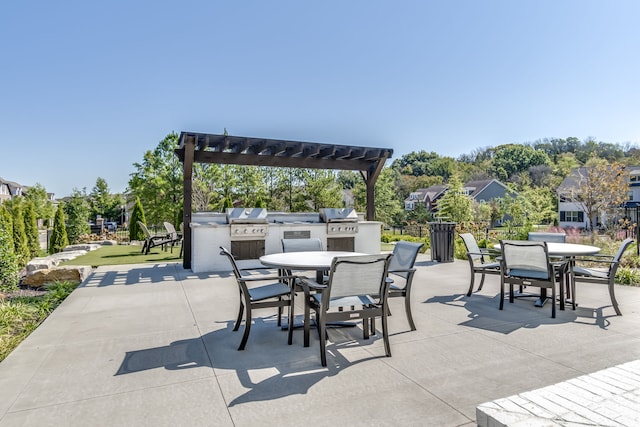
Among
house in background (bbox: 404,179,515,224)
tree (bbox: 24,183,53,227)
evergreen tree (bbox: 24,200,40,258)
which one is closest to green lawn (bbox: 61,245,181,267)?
evergreen tree (bbox: 24,200,40,258)

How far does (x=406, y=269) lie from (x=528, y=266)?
1.54 meters

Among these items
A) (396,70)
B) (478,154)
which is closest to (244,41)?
(396,70)

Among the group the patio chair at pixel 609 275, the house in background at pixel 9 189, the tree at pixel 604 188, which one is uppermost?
the house in background at pixel 9 189

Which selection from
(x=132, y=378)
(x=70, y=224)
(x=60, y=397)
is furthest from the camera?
(x=70, y=224)

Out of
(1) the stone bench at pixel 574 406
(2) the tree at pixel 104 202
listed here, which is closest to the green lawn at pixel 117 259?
(1) the stone bench at pixel 574 406

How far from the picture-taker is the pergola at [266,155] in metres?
7.68

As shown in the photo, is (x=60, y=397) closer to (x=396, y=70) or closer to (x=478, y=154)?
(x=396, y=70)

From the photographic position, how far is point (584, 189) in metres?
12.3

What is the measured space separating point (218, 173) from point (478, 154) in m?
55.2

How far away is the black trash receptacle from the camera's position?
837cm

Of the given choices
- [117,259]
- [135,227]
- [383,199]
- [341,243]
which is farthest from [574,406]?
[383,199]

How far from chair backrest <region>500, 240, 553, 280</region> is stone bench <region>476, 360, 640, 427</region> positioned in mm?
2040

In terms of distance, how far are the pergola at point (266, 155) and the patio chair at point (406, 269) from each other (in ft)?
15.6

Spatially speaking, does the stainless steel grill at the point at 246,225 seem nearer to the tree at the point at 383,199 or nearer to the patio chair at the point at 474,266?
the patio chair at the point at 474,266
